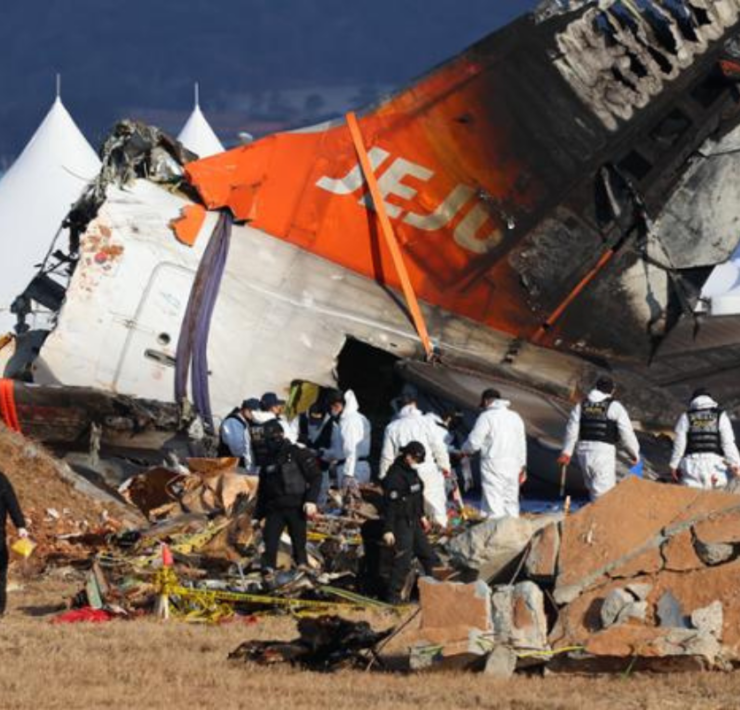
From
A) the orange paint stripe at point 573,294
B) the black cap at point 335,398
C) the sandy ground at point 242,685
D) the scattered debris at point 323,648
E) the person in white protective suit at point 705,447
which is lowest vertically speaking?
the sandy ground at point 242,685

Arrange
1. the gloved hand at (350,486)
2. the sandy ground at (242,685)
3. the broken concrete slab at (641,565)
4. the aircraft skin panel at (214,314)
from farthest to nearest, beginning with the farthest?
the aircraft skin panel at (214,314) < the gloved hand at (350,486) < the broken concrete slab at (641,565) < the sandy ground at (242,685)

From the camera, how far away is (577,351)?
22078mm

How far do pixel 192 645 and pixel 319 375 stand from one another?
28.7ft

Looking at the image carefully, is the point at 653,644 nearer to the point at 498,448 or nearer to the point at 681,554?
the point at 681,554

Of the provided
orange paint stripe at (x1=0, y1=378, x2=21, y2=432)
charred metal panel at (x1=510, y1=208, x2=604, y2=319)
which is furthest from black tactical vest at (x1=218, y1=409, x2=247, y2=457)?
charred metal panel at (x1=510, y1=208, x2=604, y2=319)

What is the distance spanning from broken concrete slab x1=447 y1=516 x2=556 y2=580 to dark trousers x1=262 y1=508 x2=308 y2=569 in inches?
76.4

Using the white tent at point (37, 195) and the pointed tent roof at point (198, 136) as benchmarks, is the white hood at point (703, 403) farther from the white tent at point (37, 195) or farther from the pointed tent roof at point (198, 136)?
the pointed tent roof at point (198, 136)

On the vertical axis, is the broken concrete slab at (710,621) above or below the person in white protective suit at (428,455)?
below

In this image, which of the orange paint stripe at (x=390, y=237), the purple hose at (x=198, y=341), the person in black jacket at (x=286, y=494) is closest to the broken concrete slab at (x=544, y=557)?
the person in black jacket at (x=286, y=494)

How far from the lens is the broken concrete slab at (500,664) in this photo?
418 inches

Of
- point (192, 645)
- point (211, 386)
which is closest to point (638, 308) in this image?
point (211, 386)

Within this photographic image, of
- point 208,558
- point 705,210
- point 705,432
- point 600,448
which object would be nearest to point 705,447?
point 705,432

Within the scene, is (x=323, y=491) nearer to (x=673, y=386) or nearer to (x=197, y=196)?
(x=197, y=196)

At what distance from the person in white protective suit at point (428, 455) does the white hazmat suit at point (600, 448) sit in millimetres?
1119
